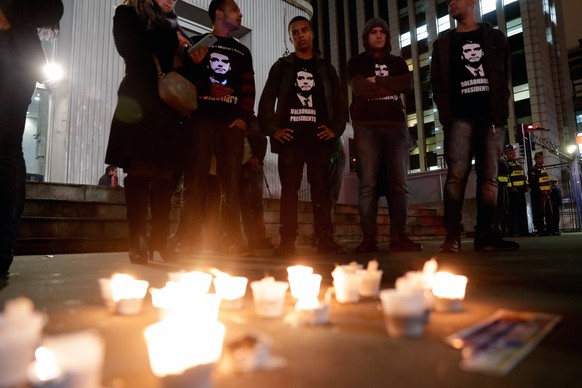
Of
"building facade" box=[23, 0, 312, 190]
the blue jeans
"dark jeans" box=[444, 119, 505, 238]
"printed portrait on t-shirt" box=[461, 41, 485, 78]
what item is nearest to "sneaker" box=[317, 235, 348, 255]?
the blue jeans

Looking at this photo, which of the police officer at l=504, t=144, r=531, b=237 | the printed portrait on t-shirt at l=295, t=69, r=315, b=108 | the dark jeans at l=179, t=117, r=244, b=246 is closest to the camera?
the dark jeans at l=179, t=117, r=244, b=246

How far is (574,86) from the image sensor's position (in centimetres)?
3083

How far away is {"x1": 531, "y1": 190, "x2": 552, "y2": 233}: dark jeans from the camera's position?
895cm

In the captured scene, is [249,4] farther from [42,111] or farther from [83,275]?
[83,275]

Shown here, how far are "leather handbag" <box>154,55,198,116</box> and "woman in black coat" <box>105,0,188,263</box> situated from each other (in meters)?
0.06

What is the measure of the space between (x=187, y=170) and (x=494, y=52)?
2.46 meters

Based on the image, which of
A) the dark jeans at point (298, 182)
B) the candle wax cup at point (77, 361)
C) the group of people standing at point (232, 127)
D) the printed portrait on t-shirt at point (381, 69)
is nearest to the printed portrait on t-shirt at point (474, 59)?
the group of people standing at point (232, 127)

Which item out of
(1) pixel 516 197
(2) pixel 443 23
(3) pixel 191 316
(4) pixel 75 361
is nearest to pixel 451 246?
(3) pixel 191 316

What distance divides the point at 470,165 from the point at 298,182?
4.27 ft

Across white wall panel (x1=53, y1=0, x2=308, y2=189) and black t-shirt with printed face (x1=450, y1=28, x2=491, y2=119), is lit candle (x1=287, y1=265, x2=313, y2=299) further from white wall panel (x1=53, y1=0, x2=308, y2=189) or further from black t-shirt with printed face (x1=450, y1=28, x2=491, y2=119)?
white wall panel (x1=53, y1=0, x2=308, y2=189)

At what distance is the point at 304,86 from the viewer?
3266mm

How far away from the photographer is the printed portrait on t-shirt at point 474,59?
3105mm

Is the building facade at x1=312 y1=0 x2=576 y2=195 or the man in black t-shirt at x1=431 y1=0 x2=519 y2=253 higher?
the building facade at x1=312 y1=0 x2=576 y2=195

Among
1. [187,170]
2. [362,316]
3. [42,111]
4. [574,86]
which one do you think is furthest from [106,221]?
[574,86]
